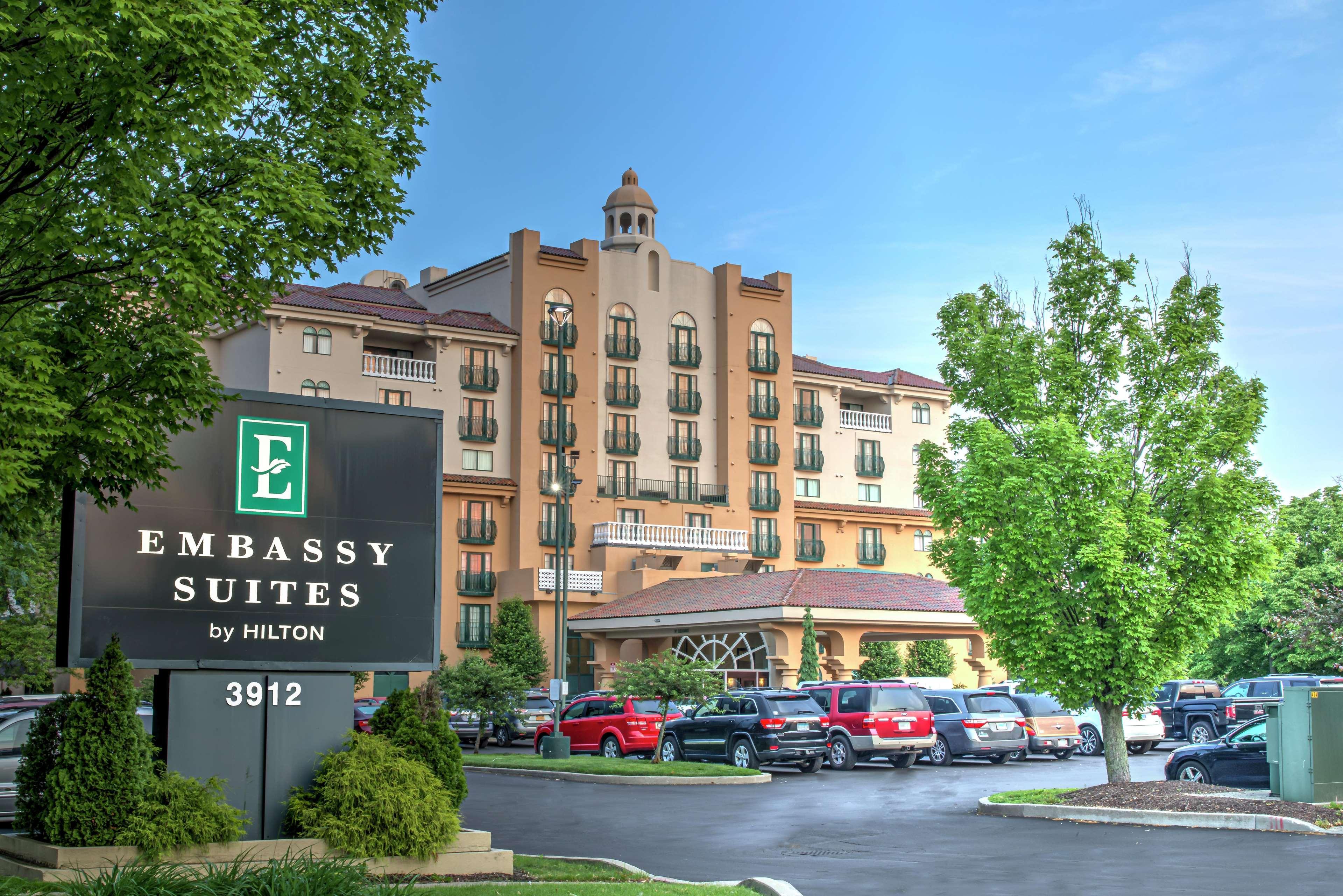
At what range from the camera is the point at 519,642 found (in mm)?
57625

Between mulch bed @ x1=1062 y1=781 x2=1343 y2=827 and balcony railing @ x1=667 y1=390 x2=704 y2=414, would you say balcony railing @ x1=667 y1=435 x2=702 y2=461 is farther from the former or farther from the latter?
mulch bed @ x1=1062 y1=781 x2=1343 y2=827

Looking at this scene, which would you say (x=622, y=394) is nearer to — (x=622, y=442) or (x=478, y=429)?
(x=622, y=442)

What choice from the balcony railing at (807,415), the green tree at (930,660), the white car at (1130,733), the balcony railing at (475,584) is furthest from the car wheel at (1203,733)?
the balcony railing at (807,415)

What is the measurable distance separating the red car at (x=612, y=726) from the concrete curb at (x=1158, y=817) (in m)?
11.9

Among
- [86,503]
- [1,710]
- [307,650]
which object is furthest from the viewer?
[1,710]

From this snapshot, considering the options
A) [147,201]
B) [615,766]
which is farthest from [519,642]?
[147,201]

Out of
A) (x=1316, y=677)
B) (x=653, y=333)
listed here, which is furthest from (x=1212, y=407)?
(x=653, y=333)

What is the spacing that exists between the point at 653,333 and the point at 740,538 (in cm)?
1079

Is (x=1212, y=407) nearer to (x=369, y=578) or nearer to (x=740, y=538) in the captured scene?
(x=369, y=578)

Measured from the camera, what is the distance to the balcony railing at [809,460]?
232ft

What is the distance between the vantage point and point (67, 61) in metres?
8.08

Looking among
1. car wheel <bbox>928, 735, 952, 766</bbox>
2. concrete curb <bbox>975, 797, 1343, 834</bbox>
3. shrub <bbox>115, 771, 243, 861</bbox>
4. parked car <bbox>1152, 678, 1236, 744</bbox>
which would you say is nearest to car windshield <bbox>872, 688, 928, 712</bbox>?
car wheel <bbox>928, 735, 952, 766</bbox>

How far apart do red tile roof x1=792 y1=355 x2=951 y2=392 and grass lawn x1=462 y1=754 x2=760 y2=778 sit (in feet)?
137

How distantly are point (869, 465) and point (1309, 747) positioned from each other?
181ft
